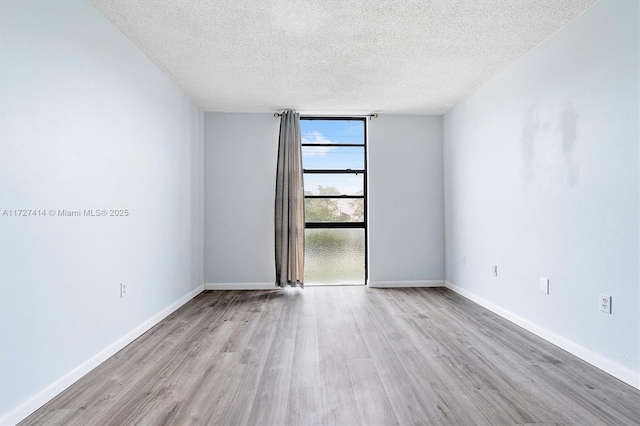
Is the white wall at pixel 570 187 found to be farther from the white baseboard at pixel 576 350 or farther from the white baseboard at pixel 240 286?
the white baseboard at pixel 240 286

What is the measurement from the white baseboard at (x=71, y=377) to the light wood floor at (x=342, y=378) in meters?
0.04

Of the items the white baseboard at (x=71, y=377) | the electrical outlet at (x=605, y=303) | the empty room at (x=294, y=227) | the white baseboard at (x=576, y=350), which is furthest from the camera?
the electrical outlet at (x=605, y=303)

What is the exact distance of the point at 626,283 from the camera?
6.66 ft

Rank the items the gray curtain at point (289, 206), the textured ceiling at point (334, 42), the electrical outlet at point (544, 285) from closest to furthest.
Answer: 1. the textured ceiling at point (334, 42)
2. the electrical outlet at point (544, 285)
3. the gray curtain at point (289, 206)

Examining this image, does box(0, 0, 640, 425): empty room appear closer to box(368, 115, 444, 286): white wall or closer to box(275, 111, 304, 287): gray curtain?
box(275, 111, 304, 287): gray curtain

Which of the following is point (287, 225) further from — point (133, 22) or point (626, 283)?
point (626, 283)

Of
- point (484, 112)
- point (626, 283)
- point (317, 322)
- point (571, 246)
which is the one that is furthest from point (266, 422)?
point (484, 112)

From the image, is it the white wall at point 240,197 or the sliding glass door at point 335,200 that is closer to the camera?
the white wall at point 240,197

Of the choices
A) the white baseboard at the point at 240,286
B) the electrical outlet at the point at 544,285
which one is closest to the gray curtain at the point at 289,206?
the white baseboard at the point at 240,286

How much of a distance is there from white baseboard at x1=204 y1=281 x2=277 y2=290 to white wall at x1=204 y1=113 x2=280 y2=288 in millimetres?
27

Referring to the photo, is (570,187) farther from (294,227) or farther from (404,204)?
(294,227)

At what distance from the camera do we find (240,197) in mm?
4578

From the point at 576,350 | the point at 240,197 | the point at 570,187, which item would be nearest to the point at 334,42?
the point at 570,187

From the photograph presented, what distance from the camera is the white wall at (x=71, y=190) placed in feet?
5.41
